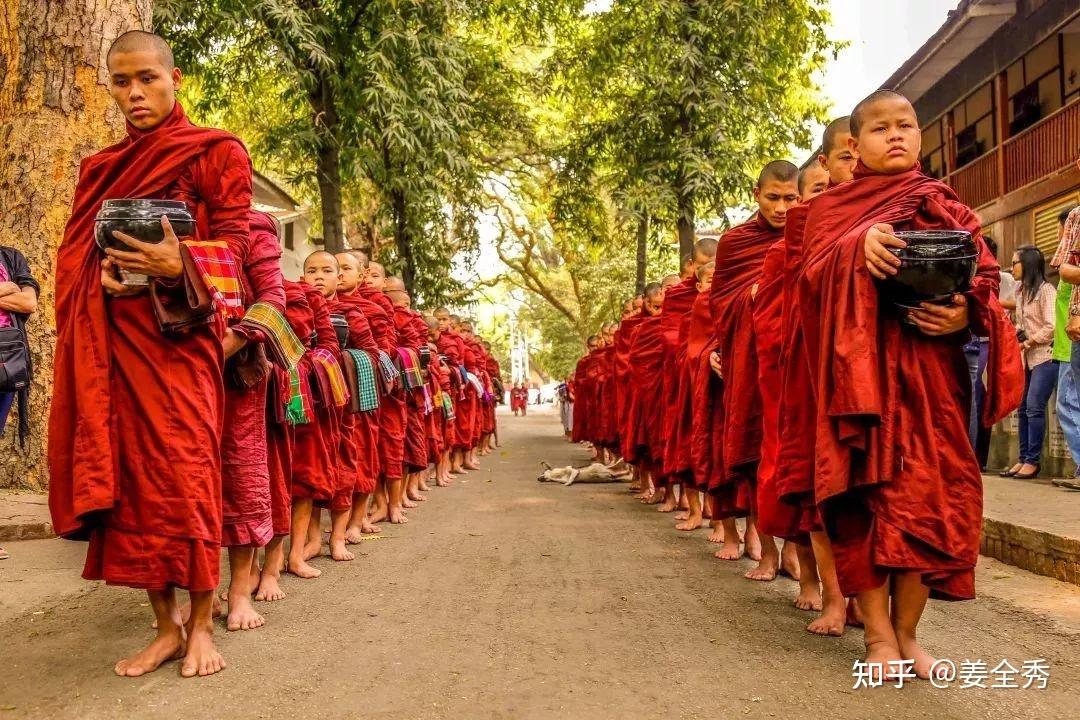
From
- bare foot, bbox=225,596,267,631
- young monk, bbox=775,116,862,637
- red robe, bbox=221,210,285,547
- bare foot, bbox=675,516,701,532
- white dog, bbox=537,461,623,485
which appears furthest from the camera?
white dog, bbox=537,461,623,485

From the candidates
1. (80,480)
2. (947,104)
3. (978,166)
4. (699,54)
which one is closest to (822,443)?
(80,480)

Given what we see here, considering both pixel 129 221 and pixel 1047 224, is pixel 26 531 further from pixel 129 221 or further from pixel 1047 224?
pixel 1047 224

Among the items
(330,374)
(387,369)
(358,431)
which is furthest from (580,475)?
(330,374)

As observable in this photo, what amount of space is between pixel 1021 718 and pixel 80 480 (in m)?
2.96

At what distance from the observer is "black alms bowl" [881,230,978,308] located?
124 inches

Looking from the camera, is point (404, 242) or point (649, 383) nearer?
point (649, 383)

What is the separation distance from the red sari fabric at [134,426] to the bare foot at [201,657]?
256mm

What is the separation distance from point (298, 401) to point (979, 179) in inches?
646

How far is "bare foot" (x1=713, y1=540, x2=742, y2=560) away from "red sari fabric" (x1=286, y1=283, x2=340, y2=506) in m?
2.30

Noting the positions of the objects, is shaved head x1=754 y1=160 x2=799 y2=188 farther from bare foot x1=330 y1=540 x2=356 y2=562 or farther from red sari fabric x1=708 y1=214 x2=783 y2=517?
bare foot x1=330 y1=540 x2=356 y2=562

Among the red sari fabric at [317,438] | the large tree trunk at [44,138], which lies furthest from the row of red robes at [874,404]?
the large tree trunk at [44,138]

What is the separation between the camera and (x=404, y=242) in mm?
16609

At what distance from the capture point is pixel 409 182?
1338cm

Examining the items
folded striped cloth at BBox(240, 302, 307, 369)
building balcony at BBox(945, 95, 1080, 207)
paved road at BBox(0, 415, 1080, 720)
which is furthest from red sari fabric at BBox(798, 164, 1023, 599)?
building balcony at BBox(945, 95, 1080, 207)
